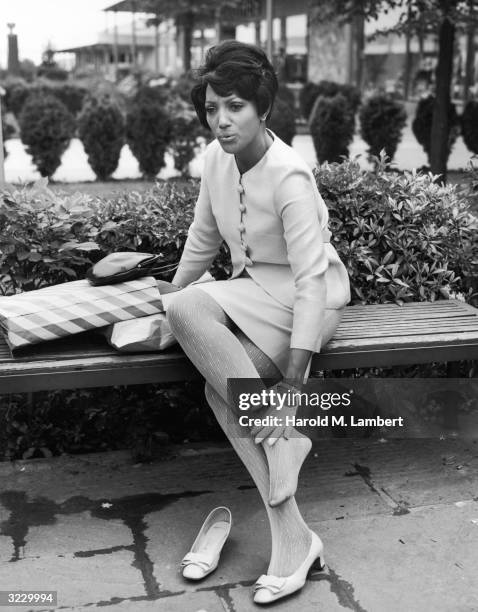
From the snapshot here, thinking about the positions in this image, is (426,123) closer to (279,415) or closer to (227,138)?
(227,138)

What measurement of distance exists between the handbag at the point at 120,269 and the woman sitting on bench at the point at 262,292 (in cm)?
34

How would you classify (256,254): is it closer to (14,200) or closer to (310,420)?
(310,420)

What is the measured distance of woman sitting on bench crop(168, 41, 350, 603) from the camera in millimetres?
2748

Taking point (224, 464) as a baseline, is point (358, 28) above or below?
above

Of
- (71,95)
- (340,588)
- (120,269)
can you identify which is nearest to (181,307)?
(120,269)

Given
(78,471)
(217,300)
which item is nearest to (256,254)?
(217,300)

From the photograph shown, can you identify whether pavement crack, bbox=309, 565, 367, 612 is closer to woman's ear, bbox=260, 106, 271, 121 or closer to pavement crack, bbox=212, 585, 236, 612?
pavement crack, bbox=212, 585, 236, 612

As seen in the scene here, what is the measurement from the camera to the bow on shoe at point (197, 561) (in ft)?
9.27

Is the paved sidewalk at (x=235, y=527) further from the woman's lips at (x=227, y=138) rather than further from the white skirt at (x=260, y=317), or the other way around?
the woman's lips at (x=227, y=138)

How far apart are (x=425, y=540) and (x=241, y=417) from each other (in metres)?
0.79

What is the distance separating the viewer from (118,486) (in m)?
3.52

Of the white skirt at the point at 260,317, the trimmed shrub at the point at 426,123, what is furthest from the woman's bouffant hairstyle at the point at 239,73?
the trimmed shrub at the point at 426,123

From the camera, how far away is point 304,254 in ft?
9.66

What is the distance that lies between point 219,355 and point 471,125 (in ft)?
39.7
